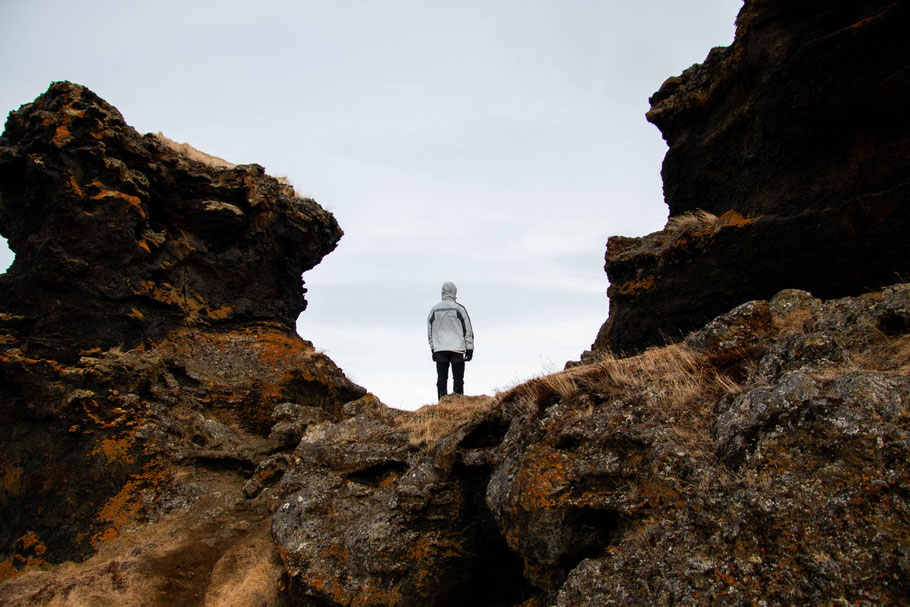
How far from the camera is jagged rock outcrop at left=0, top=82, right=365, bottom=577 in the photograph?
31.4ft

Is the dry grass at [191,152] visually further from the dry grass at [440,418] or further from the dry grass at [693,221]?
the dry grass at [693,221]

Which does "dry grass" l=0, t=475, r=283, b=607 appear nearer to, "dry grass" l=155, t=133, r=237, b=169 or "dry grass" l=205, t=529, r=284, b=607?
"dry grass" l=205, t=529, r=284, b=607

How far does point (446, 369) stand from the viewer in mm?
13117

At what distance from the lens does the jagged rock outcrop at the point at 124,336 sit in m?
9.56

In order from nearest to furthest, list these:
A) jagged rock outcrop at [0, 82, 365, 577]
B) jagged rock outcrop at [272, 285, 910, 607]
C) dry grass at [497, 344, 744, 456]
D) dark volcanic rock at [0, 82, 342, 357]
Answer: jagged rock outcrop at [272, 285, 910, 607]
dry grass at [497, 344, 744, 456]
jagged rock outcrop at [0, 82, 365, 577]
dark volcanic rock at [0, 82, 342, 357]

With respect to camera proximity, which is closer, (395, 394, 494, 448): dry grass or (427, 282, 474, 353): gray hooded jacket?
(395, 394, 494, 448): dry grass

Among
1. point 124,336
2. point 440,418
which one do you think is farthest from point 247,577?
point 124,336

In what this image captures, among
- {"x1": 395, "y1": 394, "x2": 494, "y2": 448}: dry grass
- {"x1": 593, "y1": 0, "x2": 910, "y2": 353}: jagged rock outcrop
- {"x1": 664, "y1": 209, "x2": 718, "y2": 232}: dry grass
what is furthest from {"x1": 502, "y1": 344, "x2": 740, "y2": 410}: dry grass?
{"x1": 664, "y1": 209, "x2": 718, "y2": 232}: dry grass

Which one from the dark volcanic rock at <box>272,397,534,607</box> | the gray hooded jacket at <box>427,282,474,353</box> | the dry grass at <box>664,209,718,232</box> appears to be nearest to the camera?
the dark volcanic rock at <box>272,397,534,607</box>

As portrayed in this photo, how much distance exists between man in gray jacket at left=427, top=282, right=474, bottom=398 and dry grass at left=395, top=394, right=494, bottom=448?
121 centimetres

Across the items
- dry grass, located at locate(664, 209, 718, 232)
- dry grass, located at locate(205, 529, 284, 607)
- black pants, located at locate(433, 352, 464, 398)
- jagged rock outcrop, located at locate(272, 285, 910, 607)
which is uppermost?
dry grass, located at locate(664, 209, 718, 232)

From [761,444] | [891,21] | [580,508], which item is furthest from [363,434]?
[891,21]

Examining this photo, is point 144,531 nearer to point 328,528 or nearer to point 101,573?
point 101,573

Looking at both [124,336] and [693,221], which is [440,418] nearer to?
[693,221]
